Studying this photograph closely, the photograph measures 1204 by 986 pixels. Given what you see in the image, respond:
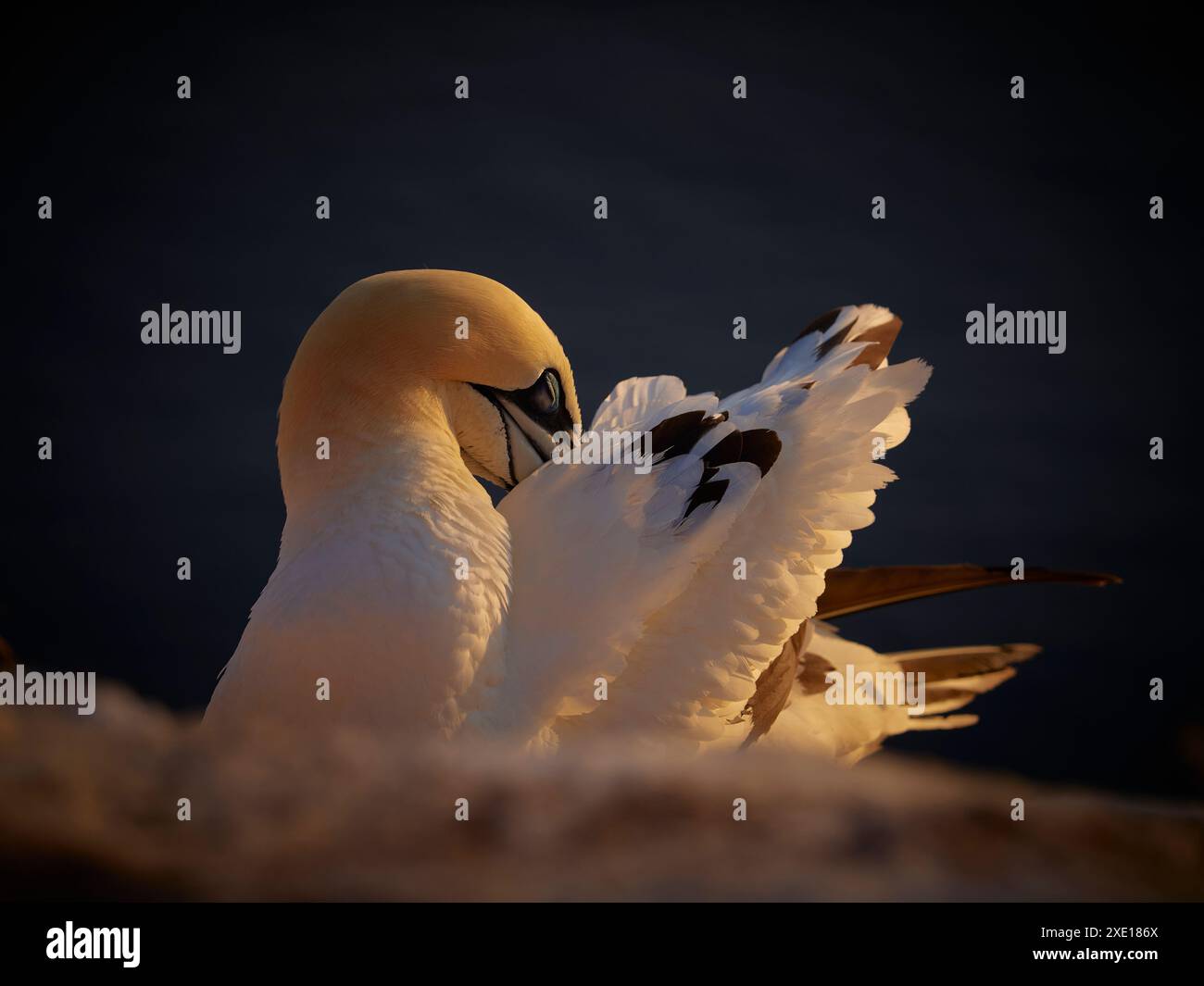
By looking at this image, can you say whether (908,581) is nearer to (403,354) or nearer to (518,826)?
(403,354)

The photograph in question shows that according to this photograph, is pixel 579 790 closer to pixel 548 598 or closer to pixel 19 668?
pixel 548 598

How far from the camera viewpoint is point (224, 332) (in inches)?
58.7

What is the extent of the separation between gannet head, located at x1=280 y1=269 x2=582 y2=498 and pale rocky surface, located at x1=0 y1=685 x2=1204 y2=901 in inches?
26.6

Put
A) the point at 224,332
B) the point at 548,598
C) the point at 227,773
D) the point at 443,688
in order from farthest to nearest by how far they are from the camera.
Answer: the point at 224,332, the point at 548,598, the point at 443,688, the point at 227,773

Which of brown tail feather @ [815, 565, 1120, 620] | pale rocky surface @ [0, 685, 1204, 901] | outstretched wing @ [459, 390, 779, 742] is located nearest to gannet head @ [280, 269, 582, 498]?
outstretched wing @ [459, 390, 779, 742]

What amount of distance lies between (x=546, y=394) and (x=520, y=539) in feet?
0.55

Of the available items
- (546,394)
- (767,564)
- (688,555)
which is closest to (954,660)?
(767,564)

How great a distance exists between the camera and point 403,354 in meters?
1.38

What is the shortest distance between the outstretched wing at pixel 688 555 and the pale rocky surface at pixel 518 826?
20.0 inches

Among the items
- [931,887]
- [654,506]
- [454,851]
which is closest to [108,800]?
[454,851]

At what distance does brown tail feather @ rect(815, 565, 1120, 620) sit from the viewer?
66.4 inches

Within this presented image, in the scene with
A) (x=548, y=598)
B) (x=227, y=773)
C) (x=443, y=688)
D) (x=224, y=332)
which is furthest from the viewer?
(x=224, y=332)

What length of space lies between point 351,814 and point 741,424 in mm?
904

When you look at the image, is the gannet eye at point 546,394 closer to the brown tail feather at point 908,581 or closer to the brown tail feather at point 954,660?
the brown tail feather at point 908,581
